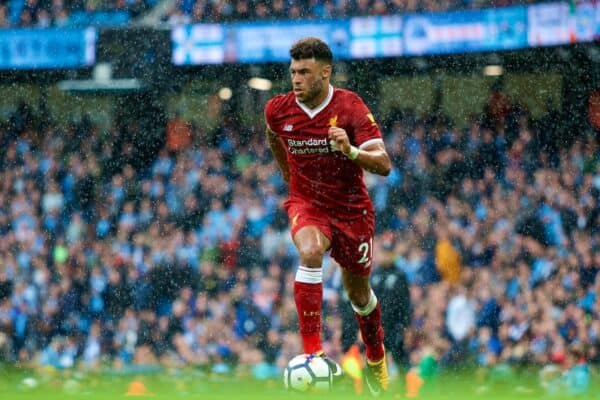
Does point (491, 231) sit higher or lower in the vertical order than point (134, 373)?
higher

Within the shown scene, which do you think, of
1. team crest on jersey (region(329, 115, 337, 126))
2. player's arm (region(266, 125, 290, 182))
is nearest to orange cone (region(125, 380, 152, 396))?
player's arm (region(266, 125, 290, 182))

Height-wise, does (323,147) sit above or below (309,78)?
below

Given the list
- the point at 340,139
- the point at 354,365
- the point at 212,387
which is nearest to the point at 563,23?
the point at 354,365

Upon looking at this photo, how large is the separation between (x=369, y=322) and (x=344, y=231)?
96 cm

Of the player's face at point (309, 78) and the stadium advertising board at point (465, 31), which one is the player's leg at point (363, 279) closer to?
the player's face at point (309, 78)

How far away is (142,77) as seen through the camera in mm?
19906

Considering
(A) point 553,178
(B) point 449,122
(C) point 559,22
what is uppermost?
(C) point 559,22

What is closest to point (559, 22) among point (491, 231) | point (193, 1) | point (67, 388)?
point (491, 231)

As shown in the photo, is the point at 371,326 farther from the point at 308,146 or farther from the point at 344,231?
the point at 308,146

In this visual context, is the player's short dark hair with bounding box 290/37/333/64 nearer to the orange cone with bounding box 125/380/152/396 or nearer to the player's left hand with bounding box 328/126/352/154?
the player's left hand with bounding box 328/126/352/154

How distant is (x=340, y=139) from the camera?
23.8ft

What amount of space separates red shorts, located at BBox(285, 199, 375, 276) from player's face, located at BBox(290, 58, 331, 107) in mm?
765

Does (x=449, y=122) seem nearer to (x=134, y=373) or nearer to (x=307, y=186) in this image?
(x=134, y=373)

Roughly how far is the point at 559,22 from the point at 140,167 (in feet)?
24.8
